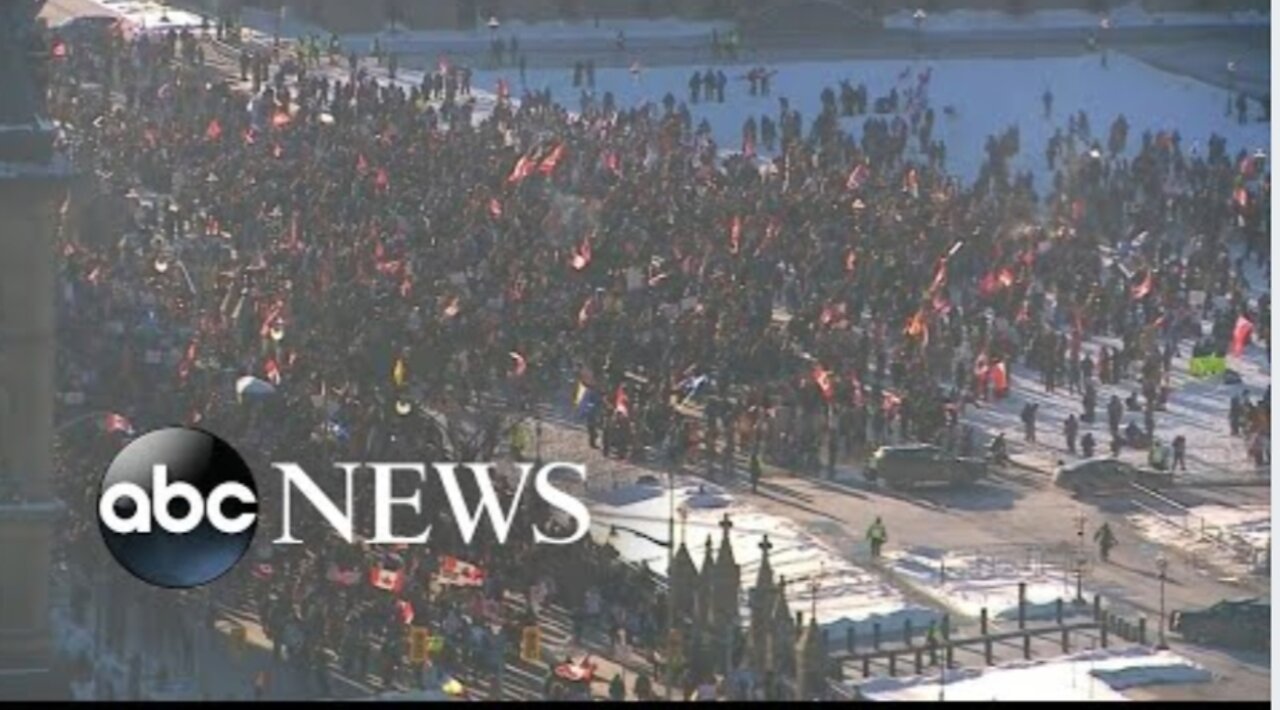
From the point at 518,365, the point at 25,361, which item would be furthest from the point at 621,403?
the point at 25,361

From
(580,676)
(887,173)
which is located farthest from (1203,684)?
(887,173)

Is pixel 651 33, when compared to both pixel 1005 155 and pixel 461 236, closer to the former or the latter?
pixel 1005 155

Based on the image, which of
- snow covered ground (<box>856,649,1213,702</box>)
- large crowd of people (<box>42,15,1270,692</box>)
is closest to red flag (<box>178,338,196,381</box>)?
large crowd of people (<box>42,15,1270,692</box>)

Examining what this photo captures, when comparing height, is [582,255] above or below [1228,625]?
above

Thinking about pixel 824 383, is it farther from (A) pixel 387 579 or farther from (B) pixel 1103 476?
(A) pixel 387 579

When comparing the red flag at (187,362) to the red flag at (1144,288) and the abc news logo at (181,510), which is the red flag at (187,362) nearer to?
the abc news logo at (181,510)
